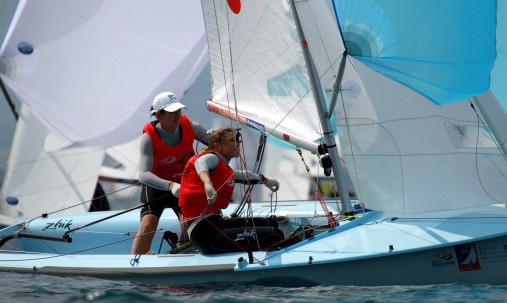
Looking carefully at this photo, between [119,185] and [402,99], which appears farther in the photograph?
[119,185]

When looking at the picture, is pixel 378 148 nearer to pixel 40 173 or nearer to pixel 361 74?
pixel 361 74

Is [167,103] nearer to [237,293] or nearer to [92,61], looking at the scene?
[237,293]

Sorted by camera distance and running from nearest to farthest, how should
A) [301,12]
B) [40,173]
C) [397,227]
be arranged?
1. [397,227]
2. [301,12]
3. [40,173]

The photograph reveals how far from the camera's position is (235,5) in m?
5.74

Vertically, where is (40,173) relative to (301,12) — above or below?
above

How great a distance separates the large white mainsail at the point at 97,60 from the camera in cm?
899

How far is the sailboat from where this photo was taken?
14.2 ft

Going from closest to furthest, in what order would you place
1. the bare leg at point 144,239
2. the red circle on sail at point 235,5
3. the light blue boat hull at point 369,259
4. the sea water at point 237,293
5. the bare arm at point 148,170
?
the sea water at point 237,293, the light blue boat hull at point 369,259, the bare arm at point 148,170, the bare leg at point 144,239, the red circle on sail at point 235,5

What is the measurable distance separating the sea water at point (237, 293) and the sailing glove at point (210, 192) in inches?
16.8

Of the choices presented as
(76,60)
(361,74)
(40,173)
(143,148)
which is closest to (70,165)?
(40,173)

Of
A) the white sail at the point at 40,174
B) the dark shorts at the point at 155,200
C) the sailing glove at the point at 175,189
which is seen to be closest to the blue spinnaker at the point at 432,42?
the sailing glove at the point at 175,189

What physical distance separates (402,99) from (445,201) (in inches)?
22.5

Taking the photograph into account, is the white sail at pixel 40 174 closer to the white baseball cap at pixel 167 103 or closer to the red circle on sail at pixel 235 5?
the red circle on sail at pixel 235 5

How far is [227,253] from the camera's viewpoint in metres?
4.79
